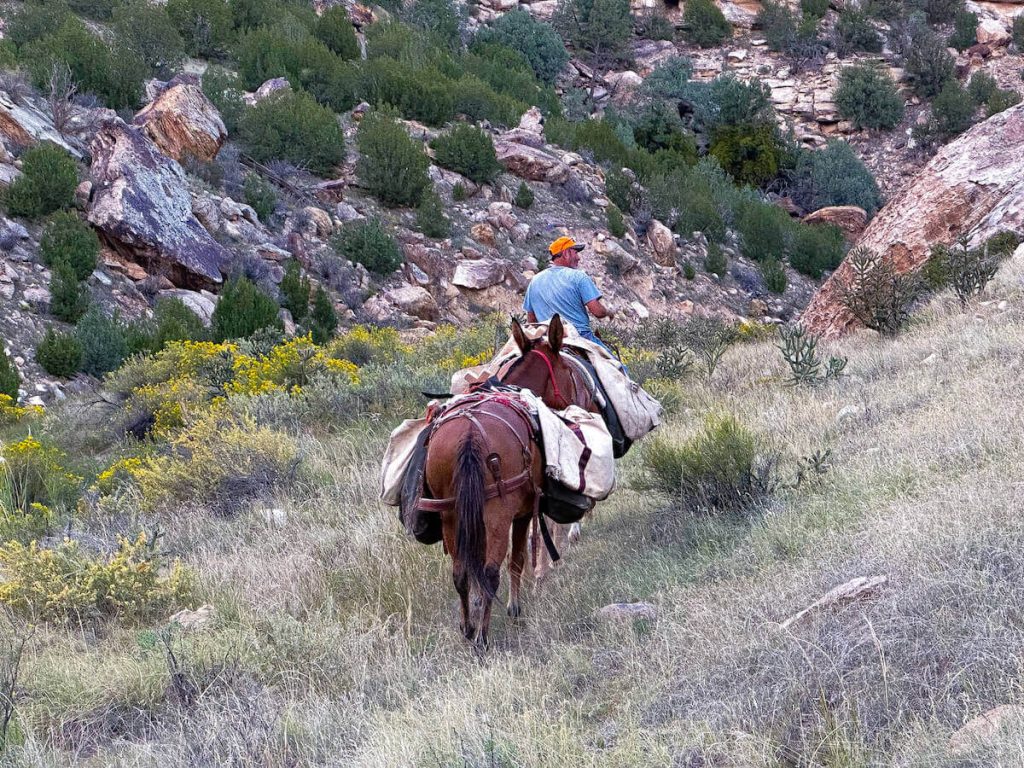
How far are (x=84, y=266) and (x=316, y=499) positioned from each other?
42.0 ft

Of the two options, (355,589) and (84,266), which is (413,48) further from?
(355,589)

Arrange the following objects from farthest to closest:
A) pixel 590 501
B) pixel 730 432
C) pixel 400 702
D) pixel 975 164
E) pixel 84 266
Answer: pixel 84 266, pixel 975 164, pixel 730 432, pixel 590 501, pixel 400 702

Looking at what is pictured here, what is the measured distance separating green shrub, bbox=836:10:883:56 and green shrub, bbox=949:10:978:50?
3.12 metres

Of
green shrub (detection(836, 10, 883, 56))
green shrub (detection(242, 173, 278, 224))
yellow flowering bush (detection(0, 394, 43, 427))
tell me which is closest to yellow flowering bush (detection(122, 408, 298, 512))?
yellow flowering bush (detection(0, 394, 43, 427))

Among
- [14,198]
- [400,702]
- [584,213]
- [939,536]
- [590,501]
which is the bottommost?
[584,213]

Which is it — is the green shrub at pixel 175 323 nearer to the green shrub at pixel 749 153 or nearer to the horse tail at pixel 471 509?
the horse tail at pixel 471 509

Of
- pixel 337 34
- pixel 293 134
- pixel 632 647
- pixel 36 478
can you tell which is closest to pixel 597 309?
pixel 632 647

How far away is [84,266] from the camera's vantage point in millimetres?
17719

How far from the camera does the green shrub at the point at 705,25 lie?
4503 cm

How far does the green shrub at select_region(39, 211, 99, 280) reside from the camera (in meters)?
17.5

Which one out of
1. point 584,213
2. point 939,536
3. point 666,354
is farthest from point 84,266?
point 939,536

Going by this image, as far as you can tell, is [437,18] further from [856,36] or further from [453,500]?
[453,500]

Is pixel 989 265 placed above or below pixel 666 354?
above

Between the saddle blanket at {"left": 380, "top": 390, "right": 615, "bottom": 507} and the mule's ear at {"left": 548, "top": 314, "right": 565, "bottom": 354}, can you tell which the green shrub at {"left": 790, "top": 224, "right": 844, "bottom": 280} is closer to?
the mule's ear at {"left": 548, "top": 314, "right": 565, "bottom": 354}
